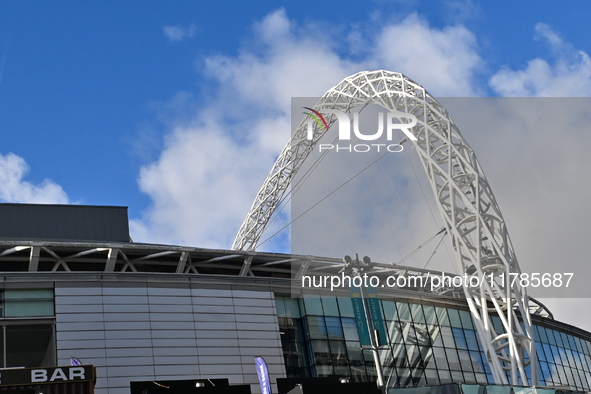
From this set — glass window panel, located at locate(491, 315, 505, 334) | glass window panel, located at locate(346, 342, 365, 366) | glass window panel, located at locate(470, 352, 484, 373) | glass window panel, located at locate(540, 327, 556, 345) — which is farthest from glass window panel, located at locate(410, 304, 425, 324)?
glass window panel, located at locate(540, 327, 556, 345)

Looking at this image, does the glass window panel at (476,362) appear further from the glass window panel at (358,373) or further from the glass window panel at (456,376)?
the glass window panel at (358,373)

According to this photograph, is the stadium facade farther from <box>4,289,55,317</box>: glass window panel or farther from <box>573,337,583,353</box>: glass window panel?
<box>573,337,583,353</box>: glass window panel

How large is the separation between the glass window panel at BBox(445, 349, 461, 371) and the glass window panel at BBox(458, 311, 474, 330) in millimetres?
2573

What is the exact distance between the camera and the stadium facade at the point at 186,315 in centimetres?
3045

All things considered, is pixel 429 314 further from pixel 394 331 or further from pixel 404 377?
pixel 404 377

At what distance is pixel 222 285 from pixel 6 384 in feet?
54.2

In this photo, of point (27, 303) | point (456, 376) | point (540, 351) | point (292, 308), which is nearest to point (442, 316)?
point (456, 376)

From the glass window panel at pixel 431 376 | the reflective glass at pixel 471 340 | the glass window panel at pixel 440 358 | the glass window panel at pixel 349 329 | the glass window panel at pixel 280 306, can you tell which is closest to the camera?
the glass window panel at pixel 280 306

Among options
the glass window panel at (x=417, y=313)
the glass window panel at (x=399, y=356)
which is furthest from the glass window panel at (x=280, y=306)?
the glass window panel at (x=417, y=313)

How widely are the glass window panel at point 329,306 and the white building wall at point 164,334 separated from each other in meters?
3.64

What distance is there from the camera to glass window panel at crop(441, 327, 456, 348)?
1581 inches

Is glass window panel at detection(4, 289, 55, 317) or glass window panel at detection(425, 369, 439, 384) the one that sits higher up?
glass window panel at detection(4, 289, 55, 317)

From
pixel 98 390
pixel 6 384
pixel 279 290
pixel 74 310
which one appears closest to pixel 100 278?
pixel 74 310

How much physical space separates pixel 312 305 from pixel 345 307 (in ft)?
7.60
